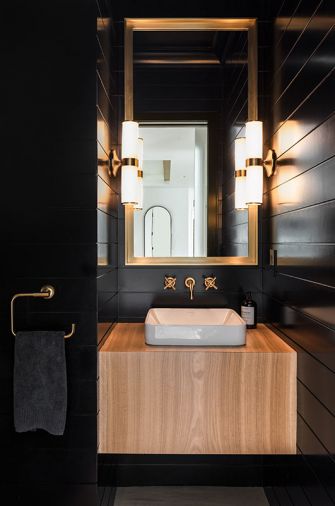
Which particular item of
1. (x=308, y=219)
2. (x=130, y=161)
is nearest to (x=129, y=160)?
(x=130, y=161)

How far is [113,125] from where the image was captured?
2.18m

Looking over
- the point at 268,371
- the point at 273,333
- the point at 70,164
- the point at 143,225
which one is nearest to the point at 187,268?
the point at 143,225

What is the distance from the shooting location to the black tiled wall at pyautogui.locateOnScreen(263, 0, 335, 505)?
4.40ft

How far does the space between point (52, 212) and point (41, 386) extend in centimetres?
68

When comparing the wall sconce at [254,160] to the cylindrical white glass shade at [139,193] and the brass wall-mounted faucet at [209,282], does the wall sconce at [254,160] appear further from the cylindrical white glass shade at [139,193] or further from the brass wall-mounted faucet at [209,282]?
the cylindrical white glass shade at [139,193]

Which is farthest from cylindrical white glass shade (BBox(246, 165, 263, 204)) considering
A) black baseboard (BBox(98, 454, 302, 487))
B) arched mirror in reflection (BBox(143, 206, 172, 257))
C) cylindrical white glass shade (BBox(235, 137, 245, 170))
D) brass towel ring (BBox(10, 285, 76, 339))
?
black baseboard (BBox(98, 454, 302, 487))

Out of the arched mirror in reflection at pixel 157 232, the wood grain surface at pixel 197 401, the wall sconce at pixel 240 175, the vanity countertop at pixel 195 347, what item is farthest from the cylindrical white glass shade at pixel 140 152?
the wood grain surface at pixel 197 401

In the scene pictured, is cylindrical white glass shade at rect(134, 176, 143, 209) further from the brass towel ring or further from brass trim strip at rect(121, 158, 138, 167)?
the brass towel ring

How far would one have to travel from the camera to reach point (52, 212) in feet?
5.56

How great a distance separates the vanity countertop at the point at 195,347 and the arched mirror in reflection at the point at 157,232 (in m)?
0.45

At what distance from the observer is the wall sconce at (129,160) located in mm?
2145

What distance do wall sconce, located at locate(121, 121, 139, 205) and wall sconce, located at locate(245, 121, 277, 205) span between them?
572 mm

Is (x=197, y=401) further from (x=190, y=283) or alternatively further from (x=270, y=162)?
(x=270, y=162)

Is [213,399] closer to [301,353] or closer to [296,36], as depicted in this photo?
[301,353]
